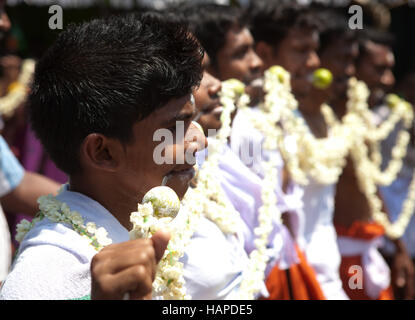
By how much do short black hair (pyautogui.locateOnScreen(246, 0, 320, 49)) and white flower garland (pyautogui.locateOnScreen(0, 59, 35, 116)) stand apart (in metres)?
1.81

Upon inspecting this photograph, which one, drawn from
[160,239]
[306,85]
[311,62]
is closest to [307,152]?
[306,85]

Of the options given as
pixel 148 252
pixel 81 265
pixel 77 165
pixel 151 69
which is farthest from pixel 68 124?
pixel 148 252

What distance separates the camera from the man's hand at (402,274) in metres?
4.42

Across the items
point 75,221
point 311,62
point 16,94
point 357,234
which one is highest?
point 16,94

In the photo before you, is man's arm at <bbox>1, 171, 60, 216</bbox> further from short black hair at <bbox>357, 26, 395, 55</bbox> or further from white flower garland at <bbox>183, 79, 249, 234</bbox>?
short black hair at <bbox>357, 26, 395, 55</bbox>

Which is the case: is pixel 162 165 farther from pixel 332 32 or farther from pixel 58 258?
pixel 332 32

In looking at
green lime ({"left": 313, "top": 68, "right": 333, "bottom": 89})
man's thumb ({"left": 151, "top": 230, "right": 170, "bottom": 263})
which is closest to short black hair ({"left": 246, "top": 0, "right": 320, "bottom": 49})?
green lime ({"left": 313, "top": 68, "right": 333, "bottom": 89})

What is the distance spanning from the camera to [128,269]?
1.11 meters

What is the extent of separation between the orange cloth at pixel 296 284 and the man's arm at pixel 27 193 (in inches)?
43.3

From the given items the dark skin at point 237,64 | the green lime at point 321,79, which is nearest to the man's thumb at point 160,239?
the dark skin at point 237,64

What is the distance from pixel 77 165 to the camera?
157cm

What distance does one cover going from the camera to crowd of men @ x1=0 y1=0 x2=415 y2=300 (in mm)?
1380

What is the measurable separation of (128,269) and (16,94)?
4030 mm
